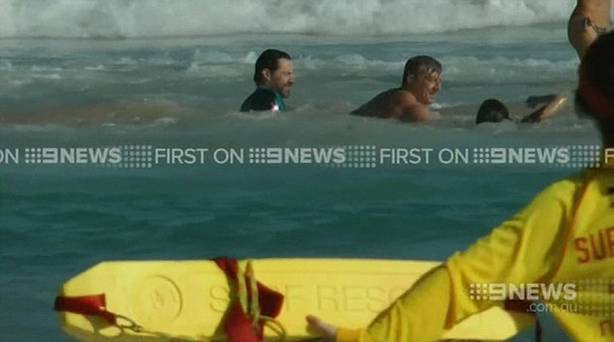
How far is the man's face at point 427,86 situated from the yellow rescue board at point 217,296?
34cm

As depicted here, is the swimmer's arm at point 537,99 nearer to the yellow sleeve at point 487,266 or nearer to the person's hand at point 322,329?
the person's hand at point 322,329

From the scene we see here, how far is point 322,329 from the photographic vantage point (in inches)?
92.7

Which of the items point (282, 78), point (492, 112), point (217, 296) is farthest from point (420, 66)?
point (217, 296)

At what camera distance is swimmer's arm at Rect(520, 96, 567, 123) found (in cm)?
278

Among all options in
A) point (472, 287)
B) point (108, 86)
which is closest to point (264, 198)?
point (108, 86)

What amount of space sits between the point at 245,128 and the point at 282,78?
0.12m

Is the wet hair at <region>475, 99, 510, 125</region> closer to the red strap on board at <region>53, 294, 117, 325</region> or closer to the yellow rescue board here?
the yellow rescue board

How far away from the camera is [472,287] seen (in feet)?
6.82

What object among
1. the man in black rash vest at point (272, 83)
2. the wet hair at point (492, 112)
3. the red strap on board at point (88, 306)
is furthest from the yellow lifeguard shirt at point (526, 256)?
the man in black rash vest at point (272, 83)

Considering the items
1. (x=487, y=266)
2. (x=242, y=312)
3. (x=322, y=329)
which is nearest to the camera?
(x=487, y=266)

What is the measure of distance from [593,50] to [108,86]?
3.75 feet

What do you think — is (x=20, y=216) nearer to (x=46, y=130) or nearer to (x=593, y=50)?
(x=46, y=130)

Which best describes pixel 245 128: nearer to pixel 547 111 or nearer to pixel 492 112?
pixel 492 112

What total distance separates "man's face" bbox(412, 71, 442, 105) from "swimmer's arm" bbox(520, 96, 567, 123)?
175mm
